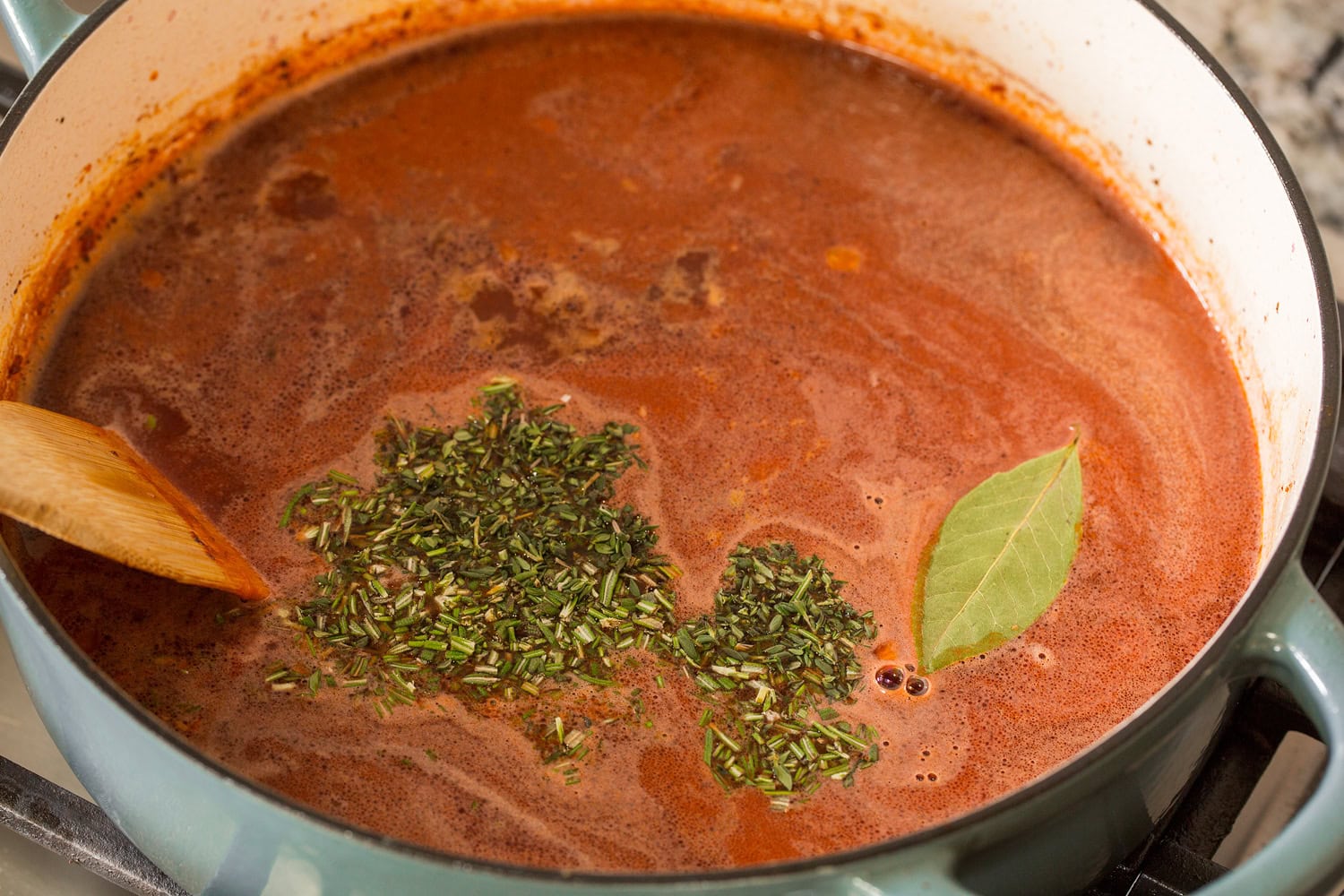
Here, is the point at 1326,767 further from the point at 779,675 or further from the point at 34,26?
the point at 34,26

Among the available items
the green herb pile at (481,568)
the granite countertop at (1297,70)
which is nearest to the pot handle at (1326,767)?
the green herb pile at (481,568)

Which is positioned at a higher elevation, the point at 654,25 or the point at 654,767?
the point at 654,25

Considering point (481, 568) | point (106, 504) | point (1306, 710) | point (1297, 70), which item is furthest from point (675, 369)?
point (1297, 70)

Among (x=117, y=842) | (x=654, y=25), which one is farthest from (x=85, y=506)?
(x=654, y=25)

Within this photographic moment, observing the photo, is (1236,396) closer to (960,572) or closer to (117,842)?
(960,572)

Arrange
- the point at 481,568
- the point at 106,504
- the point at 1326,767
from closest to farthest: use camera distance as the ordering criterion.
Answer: the point at 1326,767 < the point at 106,504 < the point at 481,568

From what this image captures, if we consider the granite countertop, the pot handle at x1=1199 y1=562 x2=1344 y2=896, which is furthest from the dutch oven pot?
the granite countertop

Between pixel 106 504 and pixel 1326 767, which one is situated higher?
pixel 1326 767

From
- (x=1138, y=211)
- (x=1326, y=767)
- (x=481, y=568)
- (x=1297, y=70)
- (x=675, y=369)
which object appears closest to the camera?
(x=1326, y=767)
